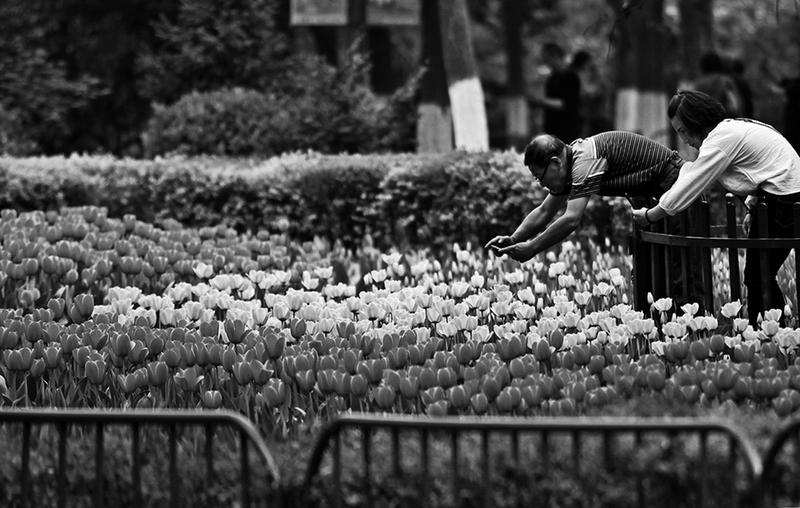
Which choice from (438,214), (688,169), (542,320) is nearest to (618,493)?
(542,320)

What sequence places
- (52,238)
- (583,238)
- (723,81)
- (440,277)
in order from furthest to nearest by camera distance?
1. (723,81)
2. (583,238)
3. (52,238)
4. (440,277)

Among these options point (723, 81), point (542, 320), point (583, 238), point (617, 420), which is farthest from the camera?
point (723, 81)

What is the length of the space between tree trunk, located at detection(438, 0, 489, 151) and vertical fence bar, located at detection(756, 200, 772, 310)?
26.8 ft

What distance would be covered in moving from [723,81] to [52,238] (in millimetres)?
7618

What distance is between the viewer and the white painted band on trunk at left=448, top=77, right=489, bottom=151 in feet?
48.2

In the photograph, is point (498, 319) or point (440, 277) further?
point (440, 277)

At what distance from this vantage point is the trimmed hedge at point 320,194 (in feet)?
34.8

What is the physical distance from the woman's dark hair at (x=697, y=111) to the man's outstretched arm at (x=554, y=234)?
2.02 ft

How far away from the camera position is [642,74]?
18.0 metres

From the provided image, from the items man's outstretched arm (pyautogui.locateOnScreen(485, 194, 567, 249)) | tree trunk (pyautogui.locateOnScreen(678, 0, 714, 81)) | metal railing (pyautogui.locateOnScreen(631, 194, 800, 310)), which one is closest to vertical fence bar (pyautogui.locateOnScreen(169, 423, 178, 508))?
man's outstretched arm (pyautogui.locateOnScreen(485, 194, 567, 249))

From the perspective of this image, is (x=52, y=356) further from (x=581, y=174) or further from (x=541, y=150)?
(x=581, y=174)

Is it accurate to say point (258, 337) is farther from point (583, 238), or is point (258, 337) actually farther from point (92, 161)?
point (92, 161)

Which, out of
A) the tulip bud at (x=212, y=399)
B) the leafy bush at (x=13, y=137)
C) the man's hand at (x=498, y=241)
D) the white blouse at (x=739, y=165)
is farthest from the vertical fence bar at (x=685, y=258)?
the leafy bush at (x=13, y=137)

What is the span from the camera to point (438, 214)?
35.2ft
